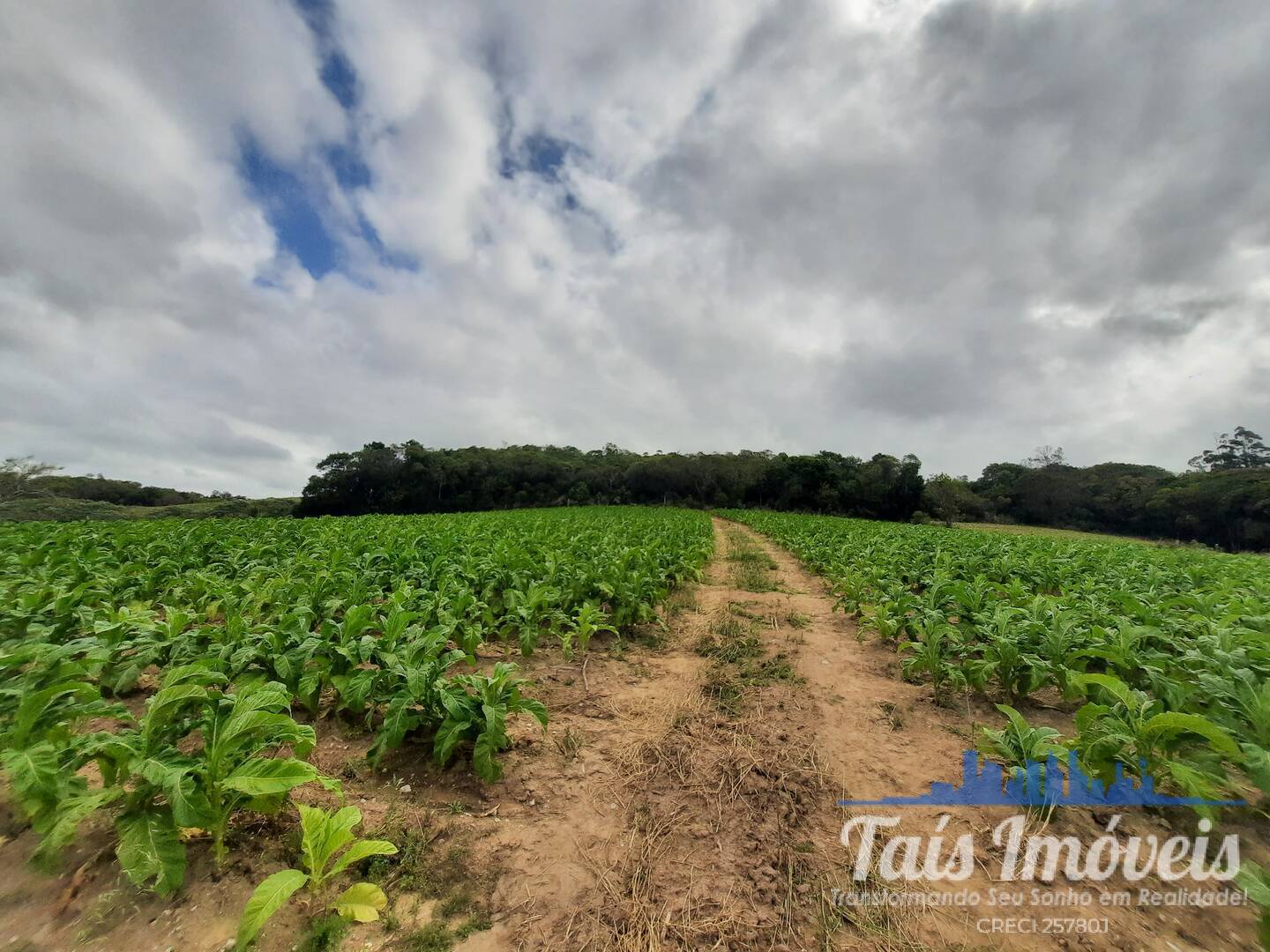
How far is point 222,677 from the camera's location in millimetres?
2668

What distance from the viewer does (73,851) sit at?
2.14m

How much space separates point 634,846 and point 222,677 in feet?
8.25

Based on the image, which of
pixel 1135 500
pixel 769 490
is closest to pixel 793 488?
pixel 769 490

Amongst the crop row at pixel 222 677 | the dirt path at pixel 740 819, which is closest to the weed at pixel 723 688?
the dirt path at pixel 740 819

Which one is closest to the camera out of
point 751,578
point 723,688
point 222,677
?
point 222,677

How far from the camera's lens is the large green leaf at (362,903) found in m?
2.03

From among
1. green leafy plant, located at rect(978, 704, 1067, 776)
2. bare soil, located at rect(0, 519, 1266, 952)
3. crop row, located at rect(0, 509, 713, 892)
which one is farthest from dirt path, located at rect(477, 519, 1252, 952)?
crop row, located at rect(0, 509, 713, 892)

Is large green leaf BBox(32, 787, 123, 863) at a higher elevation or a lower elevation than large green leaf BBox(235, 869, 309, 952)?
higher

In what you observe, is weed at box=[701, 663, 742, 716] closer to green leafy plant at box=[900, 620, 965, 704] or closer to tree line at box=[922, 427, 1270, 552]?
green leafy plant at box=[900, 620, 965, 704]

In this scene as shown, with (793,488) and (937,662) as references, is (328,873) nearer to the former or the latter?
(937,662)

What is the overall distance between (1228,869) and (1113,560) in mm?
15985

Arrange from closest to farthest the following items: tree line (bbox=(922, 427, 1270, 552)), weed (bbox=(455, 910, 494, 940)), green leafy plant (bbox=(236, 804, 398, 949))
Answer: green leafy plant (bbox=(236, 804, 398, 949))
weed (bbox=(455, 910, 494, 940))
tree line (bbox=(922, 427, 1270, 552))

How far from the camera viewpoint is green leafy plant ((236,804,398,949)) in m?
1.88

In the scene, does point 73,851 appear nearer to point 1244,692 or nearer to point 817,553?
point 1244,692
